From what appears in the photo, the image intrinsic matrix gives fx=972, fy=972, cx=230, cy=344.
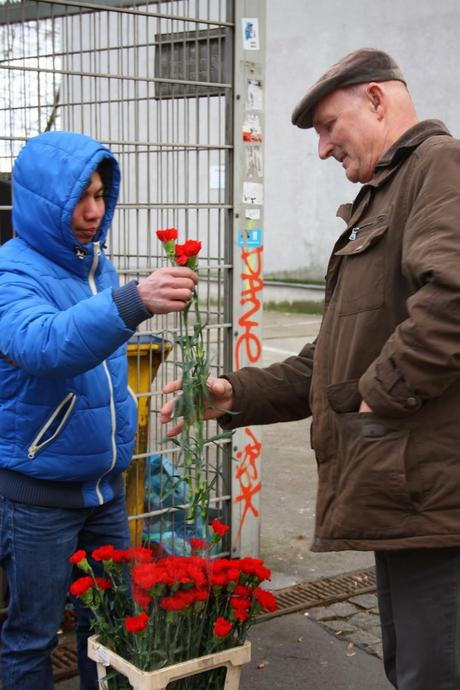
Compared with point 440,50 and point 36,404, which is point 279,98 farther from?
point 36,404

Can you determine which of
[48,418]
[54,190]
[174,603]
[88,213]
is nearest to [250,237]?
[88,213]

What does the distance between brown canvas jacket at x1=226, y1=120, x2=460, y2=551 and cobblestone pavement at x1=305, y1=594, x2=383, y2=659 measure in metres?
1.82

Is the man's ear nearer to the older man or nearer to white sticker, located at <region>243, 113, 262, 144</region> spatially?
the older man

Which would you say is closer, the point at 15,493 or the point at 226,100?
the point at 15,493

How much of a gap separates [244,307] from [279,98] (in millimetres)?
10536

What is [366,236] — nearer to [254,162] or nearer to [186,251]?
[186,251]

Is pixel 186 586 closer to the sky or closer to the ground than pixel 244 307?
closer to the ground

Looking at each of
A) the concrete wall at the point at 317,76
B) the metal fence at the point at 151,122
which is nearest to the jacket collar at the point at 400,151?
the metal fence at the point at 151,122

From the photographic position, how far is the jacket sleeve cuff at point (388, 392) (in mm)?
2236

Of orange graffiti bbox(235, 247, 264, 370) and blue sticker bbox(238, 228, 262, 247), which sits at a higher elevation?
blue sticker bbox(238, 228, 262, 247)

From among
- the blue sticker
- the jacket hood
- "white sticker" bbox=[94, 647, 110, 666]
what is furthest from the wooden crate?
the blue sticker

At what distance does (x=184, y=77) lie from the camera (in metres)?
4.17

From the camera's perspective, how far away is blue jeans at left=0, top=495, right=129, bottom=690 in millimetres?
2836

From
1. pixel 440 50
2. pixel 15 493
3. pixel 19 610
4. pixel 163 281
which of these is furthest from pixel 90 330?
pixel 440 50
